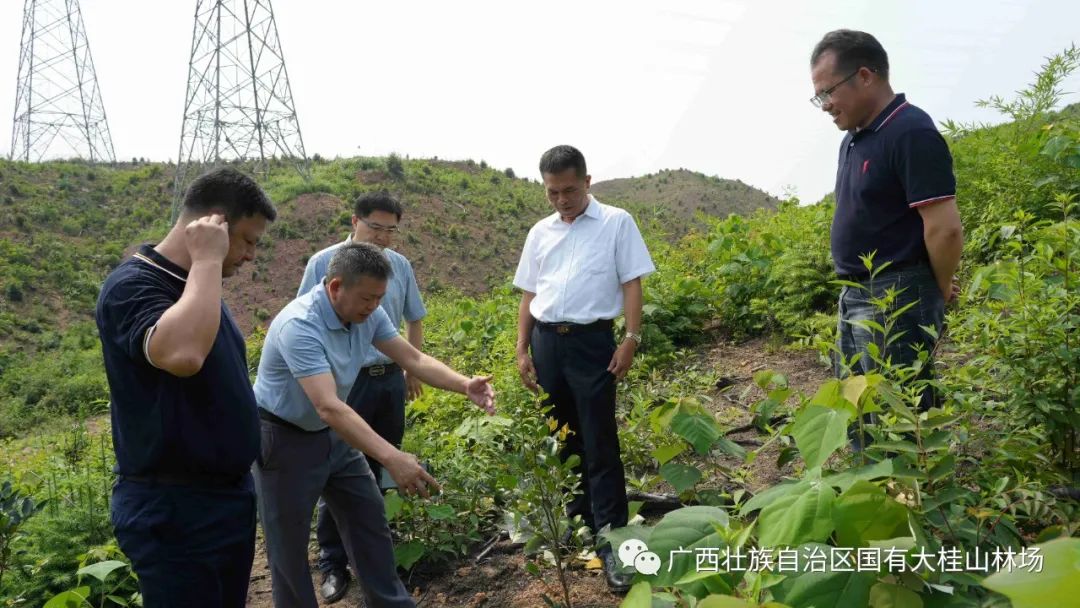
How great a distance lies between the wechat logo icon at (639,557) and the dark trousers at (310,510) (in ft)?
5.74

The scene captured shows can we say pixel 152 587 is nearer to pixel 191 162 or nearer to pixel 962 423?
pixel 962 423

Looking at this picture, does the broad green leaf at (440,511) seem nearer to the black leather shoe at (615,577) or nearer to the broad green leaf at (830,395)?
the black leather shoe at (615,577)

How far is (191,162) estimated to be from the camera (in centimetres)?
2836

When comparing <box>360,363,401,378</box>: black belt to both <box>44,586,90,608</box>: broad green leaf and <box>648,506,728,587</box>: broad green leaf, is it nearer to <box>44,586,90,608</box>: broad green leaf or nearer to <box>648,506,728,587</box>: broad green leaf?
<box>44,586,90,608</box>: broad green leaf

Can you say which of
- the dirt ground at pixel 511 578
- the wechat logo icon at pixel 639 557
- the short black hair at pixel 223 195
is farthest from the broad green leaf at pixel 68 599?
the dirt ground at pixel 511 578

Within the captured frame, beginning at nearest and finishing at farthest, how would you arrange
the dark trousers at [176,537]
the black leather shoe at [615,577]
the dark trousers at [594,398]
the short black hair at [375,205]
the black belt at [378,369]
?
the dark trousers at [176,537] < the black leather shoe at [615,577] < the dark trousers at [594,398] < the black belt at [378,369] < the short black hair at [375,205]

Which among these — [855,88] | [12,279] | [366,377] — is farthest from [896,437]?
[12,279]

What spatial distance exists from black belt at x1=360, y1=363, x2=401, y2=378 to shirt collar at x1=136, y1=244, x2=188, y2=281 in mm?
1775

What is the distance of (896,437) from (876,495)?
500 mm

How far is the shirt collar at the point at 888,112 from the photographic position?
8.94 ft

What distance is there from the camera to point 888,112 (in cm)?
275

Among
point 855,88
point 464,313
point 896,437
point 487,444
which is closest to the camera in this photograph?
point 896,437

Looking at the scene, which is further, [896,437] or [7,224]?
[7,224]

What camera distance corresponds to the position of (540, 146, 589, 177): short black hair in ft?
11.6
